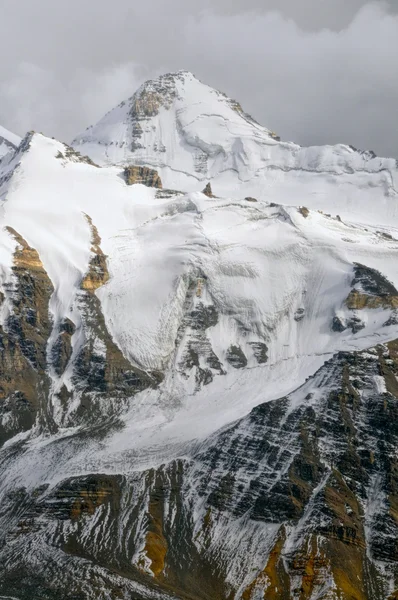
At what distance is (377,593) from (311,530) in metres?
15.7

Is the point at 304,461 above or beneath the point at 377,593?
above

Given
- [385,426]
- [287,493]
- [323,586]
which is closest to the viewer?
[323,586]

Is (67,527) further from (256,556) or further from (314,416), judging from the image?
(314,416)

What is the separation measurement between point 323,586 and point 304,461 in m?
28.5

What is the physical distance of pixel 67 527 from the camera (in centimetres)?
18638

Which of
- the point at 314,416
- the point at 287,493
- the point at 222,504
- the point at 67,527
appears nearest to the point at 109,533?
the point at 67,527

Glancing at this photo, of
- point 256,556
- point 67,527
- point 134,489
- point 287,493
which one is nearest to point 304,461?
point 287,493

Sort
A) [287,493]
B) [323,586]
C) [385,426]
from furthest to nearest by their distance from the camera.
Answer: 1. [385,426]
2. [287,493]
3. [323,586]

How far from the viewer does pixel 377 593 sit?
166m

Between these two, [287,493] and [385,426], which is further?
[385,426]

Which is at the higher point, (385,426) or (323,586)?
(385,426)

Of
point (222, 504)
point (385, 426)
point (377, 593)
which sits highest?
point (385, 426)

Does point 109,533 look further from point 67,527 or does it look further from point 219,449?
point 219,449

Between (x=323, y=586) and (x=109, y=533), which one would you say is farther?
(x=109, y=533)
